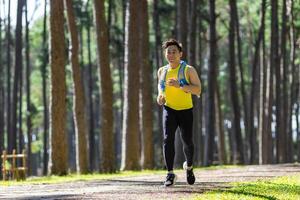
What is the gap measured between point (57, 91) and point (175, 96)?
8.50 m

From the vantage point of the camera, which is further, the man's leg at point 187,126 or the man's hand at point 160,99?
the man's leg at point 187,126

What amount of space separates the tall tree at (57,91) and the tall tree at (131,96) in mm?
3292

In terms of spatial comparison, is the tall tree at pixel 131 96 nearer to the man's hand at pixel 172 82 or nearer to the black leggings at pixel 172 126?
the black leggings at pixel 172 126

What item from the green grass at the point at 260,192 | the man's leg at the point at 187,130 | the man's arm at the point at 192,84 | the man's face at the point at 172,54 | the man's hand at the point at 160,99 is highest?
the man's face at the point at 172,54

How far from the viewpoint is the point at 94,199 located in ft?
27.0

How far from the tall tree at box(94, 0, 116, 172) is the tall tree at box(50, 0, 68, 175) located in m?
1.91

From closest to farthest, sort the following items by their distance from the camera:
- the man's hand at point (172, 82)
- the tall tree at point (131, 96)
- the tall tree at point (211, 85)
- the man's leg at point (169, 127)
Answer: the man's hand at point (172, 82), the man's leg at point (169, 127), the tall tree at point (131, 96), the tall tree at point (211, 85)

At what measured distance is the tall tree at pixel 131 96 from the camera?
20641mm

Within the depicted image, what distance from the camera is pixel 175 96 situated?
31.2 ft

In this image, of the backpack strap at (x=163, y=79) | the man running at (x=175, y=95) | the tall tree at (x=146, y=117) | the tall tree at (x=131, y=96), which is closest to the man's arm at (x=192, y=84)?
the man running at (x=175, y=95)

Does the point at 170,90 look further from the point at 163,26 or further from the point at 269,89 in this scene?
the point at 163,26

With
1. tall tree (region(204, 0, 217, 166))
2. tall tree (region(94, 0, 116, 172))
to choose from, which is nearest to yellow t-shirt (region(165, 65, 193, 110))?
tall tree (region(94, 0, 116, 172))

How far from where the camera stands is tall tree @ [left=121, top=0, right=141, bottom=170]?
2064 cm

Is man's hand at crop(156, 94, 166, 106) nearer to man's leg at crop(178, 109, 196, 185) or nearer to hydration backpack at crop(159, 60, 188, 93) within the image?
hydration backpack at crop(159, 60, 188, 93)
